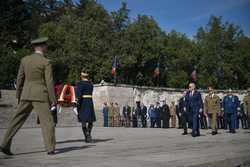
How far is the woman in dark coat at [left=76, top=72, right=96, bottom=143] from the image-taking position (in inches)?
443

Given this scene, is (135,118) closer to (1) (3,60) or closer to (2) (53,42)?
(1) (3,60)

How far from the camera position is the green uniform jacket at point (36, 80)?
809cm

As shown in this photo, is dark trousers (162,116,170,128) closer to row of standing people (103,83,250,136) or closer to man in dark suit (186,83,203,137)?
row of standing people (103,83,250,136)

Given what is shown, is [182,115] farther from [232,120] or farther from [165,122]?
[165,122]

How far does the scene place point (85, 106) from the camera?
1134 centimetres

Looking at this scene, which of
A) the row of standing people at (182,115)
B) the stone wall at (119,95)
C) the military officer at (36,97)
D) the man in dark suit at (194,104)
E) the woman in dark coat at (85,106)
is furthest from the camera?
the stone wall at (119,95)

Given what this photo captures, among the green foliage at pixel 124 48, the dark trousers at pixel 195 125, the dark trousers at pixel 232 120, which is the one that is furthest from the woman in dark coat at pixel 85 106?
the green foliage at pixel 124 48

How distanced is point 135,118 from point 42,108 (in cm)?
2128

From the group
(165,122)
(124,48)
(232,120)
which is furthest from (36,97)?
(124,48)

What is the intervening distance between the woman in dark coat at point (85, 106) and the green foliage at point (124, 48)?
1363 inches

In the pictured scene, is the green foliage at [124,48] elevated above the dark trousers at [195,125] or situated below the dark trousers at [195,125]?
above

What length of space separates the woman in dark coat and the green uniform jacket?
307cm

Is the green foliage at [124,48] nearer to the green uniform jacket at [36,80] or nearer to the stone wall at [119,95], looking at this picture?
the stone wall at [119,95]

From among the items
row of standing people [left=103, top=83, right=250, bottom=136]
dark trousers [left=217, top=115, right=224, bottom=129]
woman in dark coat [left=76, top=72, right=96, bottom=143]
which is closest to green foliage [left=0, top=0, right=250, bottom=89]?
row of standing people [left=103, top=83, right=250, bottom=136]
